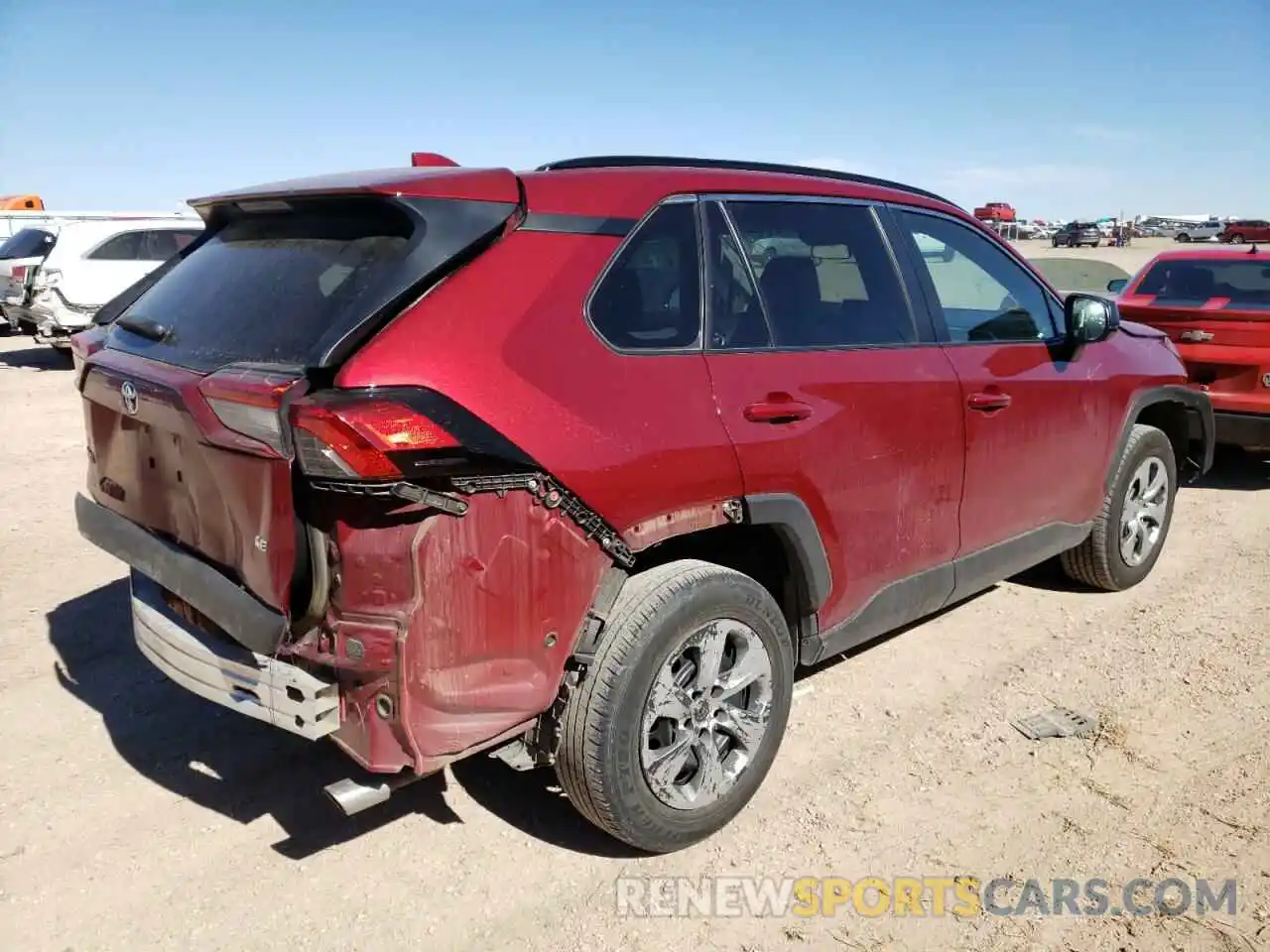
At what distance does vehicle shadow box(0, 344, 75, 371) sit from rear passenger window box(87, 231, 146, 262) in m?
1.55

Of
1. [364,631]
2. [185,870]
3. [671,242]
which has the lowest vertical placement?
[185,870]

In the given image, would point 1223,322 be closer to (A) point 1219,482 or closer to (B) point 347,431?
(A) point 1219,482

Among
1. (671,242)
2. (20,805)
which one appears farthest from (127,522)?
(671,242)

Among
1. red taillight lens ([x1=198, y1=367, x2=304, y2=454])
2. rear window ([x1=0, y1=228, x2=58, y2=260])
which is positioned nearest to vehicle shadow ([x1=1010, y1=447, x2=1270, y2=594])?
red taillight lens ([x1=198, y1=367, x2=304, y2=454])

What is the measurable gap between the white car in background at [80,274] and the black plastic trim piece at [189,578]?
11.4m

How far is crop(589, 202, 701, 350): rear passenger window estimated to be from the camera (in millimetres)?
2660

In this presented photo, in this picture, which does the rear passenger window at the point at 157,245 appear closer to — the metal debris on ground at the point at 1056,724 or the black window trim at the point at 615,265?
the black window trim at the point at 615,265

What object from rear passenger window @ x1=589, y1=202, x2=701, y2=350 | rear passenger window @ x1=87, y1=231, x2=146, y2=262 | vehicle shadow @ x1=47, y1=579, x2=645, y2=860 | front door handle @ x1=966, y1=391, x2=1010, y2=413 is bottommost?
vehicle shadow @ x1=47, y1=579, x2=645, y2=860

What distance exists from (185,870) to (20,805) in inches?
29.6

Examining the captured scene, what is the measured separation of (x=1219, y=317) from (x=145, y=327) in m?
6.98

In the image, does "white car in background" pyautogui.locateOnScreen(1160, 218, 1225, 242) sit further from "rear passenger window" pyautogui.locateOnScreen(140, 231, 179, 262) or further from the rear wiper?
the rear wiper

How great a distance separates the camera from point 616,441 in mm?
2549

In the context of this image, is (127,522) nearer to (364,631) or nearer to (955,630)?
(364,631)

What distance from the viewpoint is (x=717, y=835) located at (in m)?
3.03
